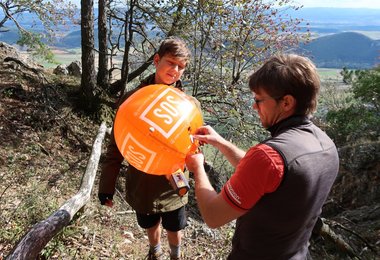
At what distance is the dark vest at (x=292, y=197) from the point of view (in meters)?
1.58

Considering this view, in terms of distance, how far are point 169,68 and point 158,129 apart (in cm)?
72

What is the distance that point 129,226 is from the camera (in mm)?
4727

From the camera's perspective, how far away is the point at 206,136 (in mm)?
2297

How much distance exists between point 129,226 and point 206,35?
3771 millimetres

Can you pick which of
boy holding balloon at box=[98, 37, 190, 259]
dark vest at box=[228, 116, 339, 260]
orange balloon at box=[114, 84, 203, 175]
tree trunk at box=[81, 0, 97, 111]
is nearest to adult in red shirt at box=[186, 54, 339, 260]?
dark vest at box=[228, 116, 339, 260]

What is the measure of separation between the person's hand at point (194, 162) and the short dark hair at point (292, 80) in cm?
62

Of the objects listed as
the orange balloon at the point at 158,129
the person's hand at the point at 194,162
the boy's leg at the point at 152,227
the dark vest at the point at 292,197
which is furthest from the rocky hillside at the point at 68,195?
the dark vest at the point at 292,197

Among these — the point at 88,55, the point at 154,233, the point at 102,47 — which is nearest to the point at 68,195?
the point at 154,233

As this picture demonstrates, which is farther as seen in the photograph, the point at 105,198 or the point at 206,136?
the point at 105,198

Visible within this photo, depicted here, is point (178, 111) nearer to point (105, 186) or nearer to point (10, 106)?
point (105, 186)

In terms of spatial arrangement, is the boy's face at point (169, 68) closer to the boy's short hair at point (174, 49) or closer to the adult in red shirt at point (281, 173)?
the boy's short hair at point (174, 49)

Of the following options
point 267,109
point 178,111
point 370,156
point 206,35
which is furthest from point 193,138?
point 370,156

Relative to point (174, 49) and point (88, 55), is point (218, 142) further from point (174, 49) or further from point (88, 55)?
point (88, 55)

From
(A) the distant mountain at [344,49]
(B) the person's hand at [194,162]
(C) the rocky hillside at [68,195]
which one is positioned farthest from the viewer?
(A) the distant mountain at [344,49]
